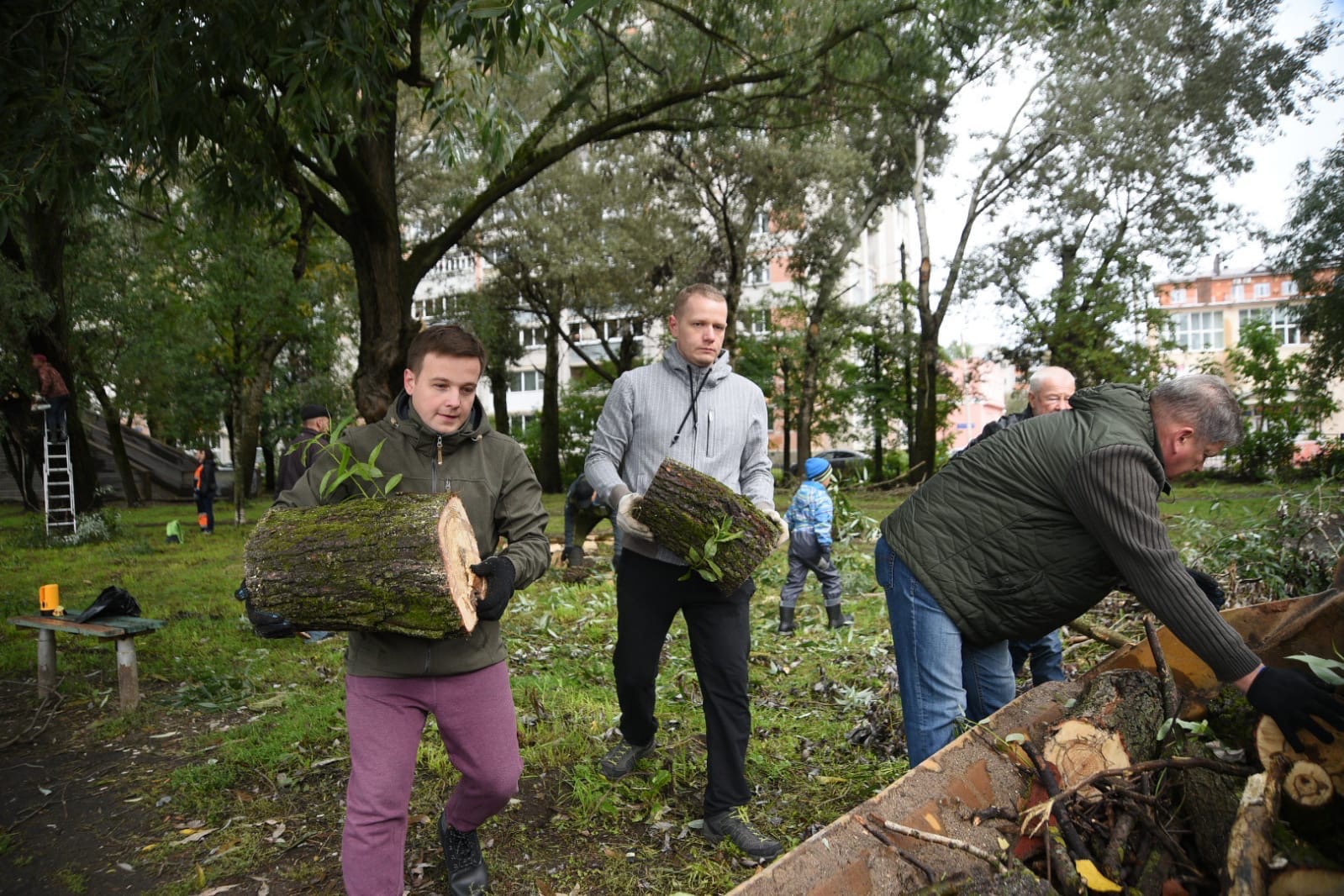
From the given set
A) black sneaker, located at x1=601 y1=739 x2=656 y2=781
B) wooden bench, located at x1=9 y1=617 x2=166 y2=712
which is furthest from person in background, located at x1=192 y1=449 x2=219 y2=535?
black sneaker, located at x1=601 y1=739 x2=656 y2=781

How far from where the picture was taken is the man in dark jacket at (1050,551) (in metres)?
2.24

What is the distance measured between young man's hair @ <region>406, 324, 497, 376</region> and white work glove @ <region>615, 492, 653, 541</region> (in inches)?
30.7

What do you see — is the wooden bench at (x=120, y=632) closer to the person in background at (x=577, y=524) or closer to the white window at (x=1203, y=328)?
the person in background at (x=577, y=524)

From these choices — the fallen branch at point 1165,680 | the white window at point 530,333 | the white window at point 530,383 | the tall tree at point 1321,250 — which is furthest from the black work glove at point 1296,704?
the white window at point 530,383

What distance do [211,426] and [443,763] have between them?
85.1 feet

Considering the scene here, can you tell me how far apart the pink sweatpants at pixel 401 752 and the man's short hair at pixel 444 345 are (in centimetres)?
98

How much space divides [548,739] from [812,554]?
9.72 feet

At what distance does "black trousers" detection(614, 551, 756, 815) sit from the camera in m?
3.22

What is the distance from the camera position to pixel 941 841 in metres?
1.81

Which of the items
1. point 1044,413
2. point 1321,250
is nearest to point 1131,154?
point 1321,250

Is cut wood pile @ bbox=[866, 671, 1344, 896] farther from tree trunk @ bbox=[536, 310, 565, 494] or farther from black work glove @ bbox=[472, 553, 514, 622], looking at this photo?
tree trunk @ bbox=[536, 310, 565, 494]

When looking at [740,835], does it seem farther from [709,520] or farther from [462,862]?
[709,520]

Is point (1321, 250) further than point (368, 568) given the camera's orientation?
Yes

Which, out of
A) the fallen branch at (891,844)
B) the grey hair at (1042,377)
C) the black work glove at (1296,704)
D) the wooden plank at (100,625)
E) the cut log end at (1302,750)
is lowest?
the wooden plank at (100,625)
